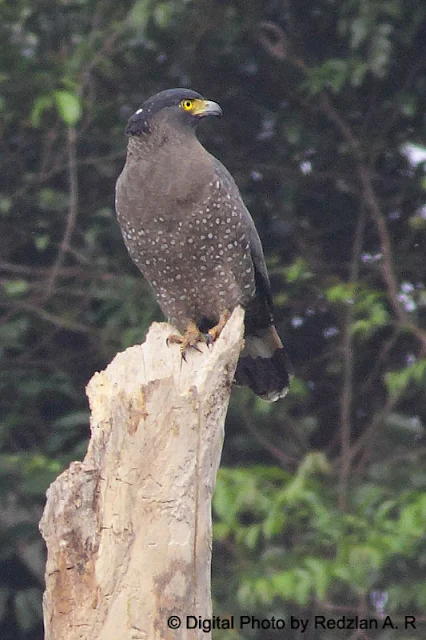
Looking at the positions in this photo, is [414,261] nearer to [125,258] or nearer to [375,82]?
[375,82]

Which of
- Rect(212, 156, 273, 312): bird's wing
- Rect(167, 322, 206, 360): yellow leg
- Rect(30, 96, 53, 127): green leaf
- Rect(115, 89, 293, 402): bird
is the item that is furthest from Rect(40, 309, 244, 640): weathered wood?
Rect(30, 96, 53, 127): green leaf

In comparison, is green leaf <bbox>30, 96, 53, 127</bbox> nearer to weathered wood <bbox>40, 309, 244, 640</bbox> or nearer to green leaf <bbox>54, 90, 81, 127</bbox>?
green leaf <bbox>54, 90, 81, 127</bbox>

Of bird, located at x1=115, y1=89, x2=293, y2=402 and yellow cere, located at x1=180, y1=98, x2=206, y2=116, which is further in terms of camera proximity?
yellow cere, located at x1=180, y1=98, x2=206, y2=116

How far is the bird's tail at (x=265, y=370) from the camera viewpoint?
15.9 ft

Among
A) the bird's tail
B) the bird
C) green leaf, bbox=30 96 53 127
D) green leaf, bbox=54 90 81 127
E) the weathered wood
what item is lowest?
the weathered wood

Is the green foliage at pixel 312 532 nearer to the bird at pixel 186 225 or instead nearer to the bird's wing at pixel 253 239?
the bird at pixel 186 225

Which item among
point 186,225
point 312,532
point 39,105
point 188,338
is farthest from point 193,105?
point 312,532

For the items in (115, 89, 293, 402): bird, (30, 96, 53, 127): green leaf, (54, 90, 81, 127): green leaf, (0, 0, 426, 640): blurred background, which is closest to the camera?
(115, 89, 293, 402): bird

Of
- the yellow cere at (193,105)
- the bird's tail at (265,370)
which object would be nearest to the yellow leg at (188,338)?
the bird's tail at (265,370)

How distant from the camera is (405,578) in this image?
6195mm

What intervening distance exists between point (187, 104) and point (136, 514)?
1.81m

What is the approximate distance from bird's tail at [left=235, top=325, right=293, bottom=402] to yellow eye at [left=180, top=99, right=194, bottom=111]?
3.04ft

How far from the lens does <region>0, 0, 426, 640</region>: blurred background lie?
6242mm

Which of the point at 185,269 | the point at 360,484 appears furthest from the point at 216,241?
the point at 360,484
